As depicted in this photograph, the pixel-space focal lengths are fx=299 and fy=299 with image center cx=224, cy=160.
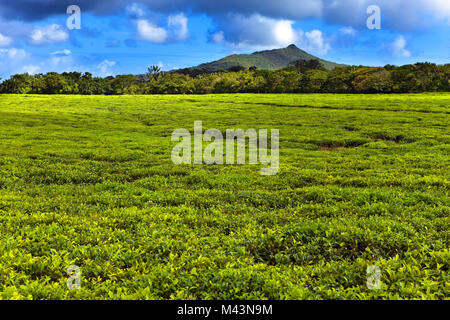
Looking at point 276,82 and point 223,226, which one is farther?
point 276,82

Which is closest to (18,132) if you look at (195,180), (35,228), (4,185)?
(4,185)

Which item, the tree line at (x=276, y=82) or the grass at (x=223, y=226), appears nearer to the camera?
the grass at (x=223, y=226)

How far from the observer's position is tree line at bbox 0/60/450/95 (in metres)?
79.7

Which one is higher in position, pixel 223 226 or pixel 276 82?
pixel 276 82

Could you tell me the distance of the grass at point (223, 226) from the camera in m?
6.12

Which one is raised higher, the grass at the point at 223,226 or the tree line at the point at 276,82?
the tree line at the point at 276,82

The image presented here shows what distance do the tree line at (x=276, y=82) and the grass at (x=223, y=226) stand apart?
68430 mm

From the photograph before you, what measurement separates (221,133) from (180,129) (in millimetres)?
6264

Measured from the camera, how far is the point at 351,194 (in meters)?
12.4

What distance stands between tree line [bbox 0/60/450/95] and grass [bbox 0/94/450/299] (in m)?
68.4

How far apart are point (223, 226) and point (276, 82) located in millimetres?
97366

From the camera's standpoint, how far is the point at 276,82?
332 feet

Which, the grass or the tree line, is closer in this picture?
the grass
